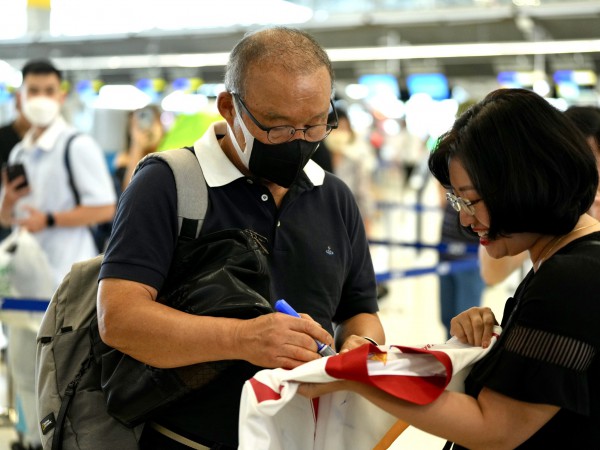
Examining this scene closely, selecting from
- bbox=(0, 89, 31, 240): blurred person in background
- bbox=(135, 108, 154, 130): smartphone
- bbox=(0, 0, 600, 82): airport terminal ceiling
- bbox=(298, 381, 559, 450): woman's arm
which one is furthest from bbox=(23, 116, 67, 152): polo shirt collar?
bbox=(0, 0, 600, 82): airport terminal ceiling

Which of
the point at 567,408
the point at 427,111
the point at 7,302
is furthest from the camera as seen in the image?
the point at 427,111

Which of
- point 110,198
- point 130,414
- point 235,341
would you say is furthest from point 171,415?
point 110,198

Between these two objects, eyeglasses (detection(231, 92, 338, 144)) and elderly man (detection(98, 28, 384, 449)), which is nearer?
elderly man (detection(98, 28, 384, 449))

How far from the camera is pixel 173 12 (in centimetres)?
1578

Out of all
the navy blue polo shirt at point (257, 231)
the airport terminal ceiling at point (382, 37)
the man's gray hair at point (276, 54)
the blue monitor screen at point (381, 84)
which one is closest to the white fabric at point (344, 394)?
the navy blue polo shirt at point (257, 231)

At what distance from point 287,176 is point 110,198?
9.15ft

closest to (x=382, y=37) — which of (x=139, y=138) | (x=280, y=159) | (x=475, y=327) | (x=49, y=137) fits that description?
(x=139, y=138)

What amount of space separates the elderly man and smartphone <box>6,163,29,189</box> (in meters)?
2.87

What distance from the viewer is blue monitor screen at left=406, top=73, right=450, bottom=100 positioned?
54.7 ft

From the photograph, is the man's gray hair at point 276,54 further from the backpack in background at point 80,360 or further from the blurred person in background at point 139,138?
the blurred person in background at point 139,138

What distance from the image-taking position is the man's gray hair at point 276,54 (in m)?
2.00

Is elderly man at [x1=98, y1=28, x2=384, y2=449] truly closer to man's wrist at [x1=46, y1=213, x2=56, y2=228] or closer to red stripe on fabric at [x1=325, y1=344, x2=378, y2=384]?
red stripe on fabric at [x1=325, y1=344, x2=378, y2=384]

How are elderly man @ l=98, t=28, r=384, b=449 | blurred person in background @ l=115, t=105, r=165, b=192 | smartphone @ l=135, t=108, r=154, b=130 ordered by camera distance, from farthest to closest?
smartphone @ l=135, t=108, r=154, b=130 → blurred person in background @ l=115, t=105, r=165, b=192 → elderly man @ l=98, t=28, r=384, b=449

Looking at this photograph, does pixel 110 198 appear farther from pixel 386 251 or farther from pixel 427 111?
pixel 427 111
